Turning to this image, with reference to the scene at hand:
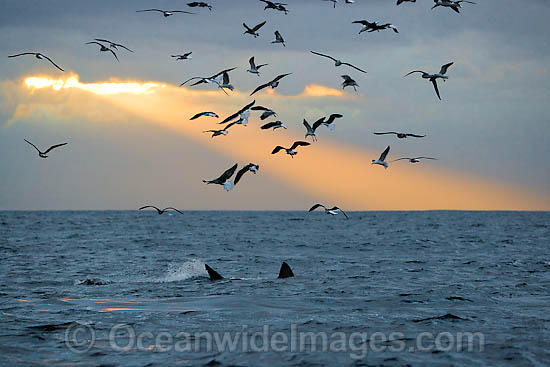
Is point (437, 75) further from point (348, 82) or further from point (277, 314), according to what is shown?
point (277, 314)

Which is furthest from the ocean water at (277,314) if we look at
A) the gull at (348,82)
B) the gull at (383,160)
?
the gull at (348,82)

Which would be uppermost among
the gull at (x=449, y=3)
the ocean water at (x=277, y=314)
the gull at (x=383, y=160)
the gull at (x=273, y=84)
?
the gull at (x=449, y=3)

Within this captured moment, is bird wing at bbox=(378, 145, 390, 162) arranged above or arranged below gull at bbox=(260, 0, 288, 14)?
below

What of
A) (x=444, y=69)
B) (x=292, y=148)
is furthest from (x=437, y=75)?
(x=292, y=148)

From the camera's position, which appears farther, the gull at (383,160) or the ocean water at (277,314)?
the gull at (383,160)

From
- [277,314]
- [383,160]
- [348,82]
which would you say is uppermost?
[348,82]

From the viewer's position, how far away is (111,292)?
26.7m

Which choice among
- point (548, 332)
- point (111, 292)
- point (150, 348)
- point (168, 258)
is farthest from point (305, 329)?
point (168, 258)

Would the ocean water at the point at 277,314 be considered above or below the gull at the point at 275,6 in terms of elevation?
below

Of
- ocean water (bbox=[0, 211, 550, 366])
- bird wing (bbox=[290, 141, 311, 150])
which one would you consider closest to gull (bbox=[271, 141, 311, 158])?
bird wing (bbox=[290, 141, 311, 150])

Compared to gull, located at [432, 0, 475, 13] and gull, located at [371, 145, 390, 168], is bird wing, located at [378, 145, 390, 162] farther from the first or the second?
gull, located at [432, 0, 475, 13]

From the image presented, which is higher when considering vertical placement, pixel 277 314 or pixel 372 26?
pixel 372 26

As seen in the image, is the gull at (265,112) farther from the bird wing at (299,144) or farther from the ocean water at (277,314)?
the ocean water at (277,314)

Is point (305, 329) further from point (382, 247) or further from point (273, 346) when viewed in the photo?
point (382, 247)
